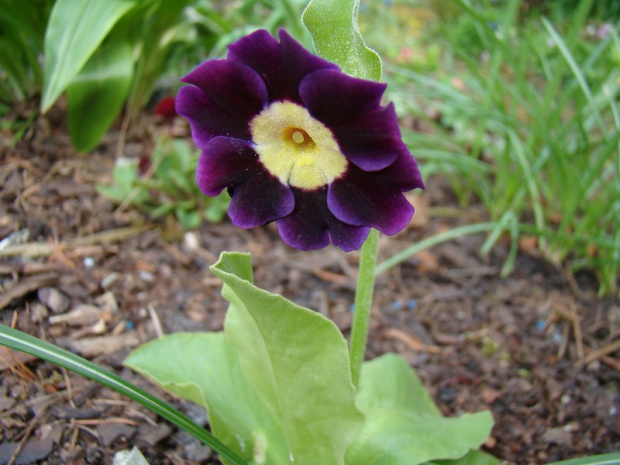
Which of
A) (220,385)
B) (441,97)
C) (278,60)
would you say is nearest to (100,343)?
(220,385)

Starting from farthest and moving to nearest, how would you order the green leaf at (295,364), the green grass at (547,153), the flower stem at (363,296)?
the green grass at (547,153) < the flower stem at (363,296) < the green leaf at (295,364)

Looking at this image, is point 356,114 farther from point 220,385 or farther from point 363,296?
point 220,385

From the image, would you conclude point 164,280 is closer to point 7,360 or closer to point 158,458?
point 7,360

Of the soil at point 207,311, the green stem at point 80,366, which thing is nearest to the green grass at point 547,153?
the soil at point 207,311

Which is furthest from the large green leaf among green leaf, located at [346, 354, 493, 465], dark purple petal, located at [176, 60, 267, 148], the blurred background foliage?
the blurred background foliage

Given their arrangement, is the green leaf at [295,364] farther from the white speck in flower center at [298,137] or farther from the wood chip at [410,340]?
the wood chip at [410,340]

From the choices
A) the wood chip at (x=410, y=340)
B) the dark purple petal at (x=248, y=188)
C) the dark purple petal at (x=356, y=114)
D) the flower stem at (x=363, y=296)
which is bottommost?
the wood chip at (x=410, y=340)
